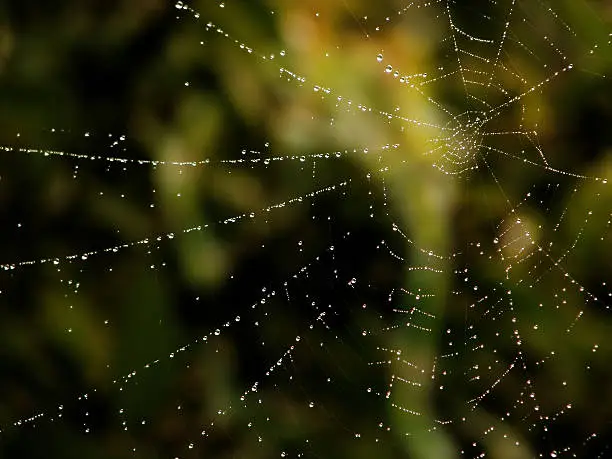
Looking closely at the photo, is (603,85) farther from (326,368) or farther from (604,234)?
(326,368)

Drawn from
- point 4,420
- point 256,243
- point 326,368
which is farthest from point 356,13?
point 4,420

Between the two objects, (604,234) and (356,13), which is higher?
(356,13)

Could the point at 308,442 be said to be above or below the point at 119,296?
below

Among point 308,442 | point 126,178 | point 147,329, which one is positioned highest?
point 126,178

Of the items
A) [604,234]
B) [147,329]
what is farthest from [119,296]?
[604,234]

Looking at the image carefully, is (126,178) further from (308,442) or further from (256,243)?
(308,442)

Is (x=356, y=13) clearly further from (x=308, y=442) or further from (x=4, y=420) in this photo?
(x=4, y=420)
